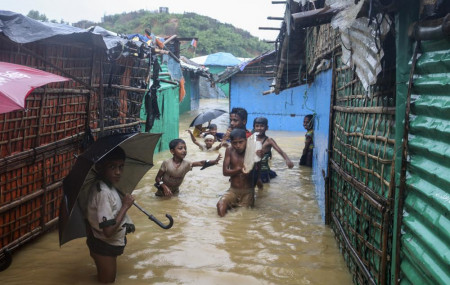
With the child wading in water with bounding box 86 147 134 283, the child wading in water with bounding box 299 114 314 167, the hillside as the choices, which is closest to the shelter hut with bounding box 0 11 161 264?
the child wading in water with bounding box 86 147 134 283

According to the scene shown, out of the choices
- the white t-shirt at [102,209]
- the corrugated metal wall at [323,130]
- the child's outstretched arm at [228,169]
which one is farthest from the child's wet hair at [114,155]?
the corrugated metal wall at [323,130]

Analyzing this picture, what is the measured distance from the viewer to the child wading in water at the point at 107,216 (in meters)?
3.76

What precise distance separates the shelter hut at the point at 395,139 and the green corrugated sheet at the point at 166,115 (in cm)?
800

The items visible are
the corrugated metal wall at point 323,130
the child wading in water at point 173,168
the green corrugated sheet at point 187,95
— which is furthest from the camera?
the green corrugated sheet at point 187,95

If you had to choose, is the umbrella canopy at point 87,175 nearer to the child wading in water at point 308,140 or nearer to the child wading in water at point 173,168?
the child wading in water at point 173,168

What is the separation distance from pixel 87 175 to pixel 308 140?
7659 millimetres

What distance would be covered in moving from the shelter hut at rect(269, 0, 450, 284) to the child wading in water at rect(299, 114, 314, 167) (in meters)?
5.65

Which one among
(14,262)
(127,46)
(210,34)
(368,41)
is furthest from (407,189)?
(210,34)

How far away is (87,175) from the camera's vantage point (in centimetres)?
355

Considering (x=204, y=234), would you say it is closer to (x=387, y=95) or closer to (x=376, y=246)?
(x=376, y=246)

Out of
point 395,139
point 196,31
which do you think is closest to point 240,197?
point 395,139

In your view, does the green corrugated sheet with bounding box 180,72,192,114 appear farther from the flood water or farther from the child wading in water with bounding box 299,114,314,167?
the flood water

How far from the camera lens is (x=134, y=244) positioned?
5.40m

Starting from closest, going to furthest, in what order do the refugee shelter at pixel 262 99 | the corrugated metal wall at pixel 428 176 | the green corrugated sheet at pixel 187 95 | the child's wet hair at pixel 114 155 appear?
the corrugated metal wall at pixel 428 176
the child's wet hair at pixel 114 155
the refugee shelter at pixel 262 99
the green corrugated sheet at pixel 187 95
